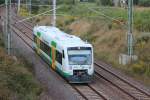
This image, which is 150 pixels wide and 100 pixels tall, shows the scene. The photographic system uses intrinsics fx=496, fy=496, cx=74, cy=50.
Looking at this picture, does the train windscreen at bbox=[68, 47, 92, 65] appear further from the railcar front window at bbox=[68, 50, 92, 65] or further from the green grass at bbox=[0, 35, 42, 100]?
the green grass at bbox=[0, 35, 42, 100]

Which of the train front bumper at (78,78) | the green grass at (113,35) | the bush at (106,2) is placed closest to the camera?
the train front bumper at (78,78)

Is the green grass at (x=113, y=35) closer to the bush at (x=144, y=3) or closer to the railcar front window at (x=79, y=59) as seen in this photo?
the railcar front window at (x=79, y=59)

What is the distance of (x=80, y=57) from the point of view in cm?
3212

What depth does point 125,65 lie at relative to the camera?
3878 cm

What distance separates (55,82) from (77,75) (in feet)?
5.81

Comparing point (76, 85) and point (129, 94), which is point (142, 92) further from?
point (76, 85)

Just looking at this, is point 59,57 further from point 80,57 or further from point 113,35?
point 113,35

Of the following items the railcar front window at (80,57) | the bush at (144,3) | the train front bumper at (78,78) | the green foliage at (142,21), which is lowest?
A: the train front bumper at (78,78)

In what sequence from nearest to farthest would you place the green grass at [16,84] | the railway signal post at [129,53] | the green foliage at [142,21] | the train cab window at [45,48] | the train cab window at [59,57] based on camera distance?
1. the green grass at [16,84]
2. the train cab window at [59,57]
3. the railway signal post at [129,53]
4. the train cab window at [45,48]
5. the green foliage at [142,21]

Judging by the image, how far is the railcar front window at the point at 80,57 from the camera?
3191cm

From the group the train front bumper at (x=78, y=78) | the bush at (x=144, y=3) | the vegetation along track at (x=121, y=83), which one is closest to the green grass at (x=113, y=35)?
the vegetation along track at (x=121, y=83)

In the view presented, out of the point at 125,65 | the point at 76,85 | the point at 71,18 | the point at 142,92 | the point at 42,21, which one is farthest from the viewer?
the point at 42,21

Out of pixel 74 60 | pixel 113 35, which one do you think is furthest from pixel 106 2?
pixel 74 60

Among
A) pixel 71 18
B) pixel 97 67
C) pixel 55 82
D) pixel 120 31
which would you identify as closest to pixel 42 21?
pixel 71 18
